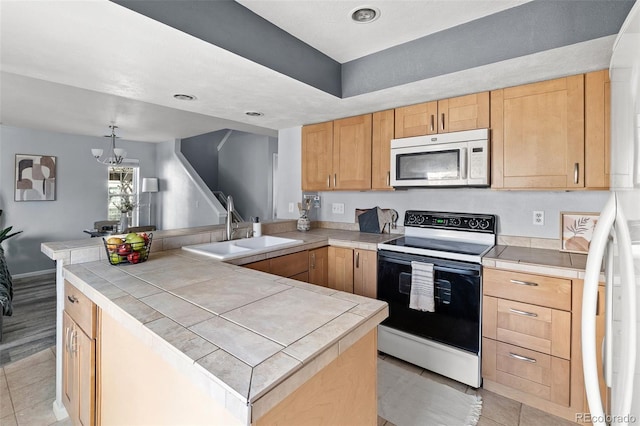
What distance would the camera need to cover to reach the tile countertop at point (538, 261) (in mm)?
1742

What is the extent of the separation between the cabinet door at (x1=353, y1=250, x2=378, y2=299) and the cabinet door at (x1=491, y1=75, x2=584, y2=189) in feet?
3.45

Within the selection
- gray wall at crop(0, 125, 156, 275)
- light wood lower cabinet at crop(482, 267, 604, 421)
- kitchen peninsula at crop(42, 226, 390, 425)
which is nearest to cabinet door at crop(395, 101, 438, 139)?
light wood lower cabinet at crop(482, 267, 604, 421)

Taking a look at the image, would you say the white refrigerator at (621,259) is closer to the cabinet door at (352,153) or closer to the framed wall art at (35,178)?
the cabinet door at (352,153)

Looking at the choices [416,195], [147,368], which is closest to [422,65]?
[416,195]

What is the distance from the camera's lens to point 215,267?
165cm

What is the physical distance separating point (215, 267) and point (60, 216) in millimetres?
5331

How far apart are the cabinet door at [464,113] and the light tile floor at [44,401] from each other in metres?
1.81

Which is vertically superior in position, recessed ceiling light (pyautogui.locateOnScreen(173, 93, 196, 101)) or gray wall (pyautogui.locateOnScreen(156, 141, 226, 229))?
recessed ceiling light (pyautogui.locateOnScreen(173, 93, 196, 101))

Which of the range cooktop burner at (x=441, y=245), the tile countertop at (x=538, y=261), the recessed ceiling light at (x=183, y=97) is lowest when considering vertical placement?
the tile countertop at (x=538, y=261)

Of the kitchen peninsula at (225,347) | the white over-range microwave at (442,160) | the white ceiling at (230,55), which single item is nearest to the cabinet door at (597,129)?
the white ceiling at (230,55)

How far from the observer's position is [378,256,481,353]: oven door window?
2.01m

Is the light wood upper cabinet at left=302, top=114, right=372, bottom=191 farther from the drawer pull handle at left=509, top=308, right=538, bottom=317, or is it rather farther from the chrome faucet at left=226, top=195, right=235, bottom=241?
the drawer pull handle at left=509, top=308, right=538, bottom=317

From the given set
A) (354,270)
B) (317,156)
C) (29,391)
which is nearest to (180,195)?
(317,156)

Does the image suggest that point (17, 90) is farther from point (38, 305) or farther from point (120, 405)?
point (120, 405)
